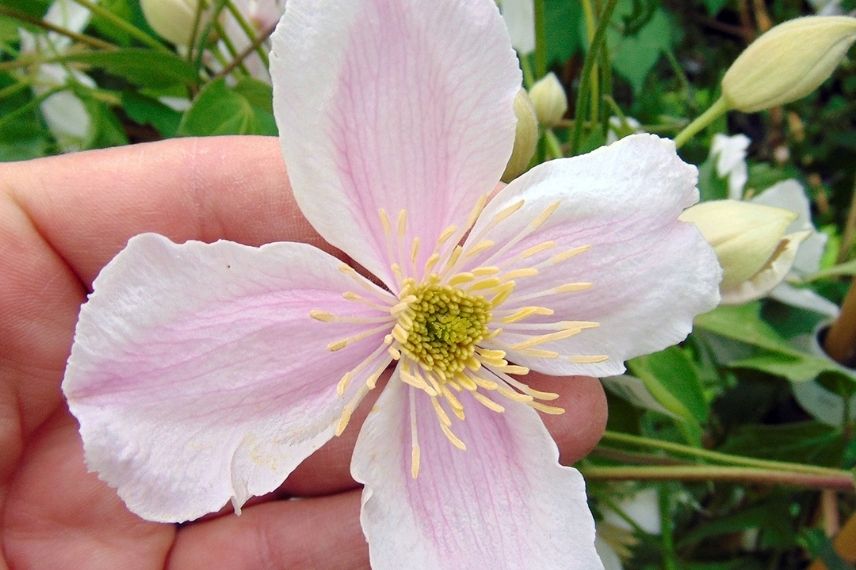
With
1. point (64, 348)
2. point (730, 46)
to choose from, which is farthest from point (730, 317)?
point (730, 46)

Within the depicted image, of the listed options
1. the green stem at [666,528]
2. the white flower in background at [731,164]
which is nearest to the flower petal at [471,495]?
the green stem at [666,528]

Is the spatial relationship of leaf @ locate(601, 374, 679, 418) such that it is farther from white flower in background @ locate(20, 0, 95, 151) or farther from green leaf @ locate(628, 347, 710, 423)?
white flower in background @ locate(20, 0, 95, 151)

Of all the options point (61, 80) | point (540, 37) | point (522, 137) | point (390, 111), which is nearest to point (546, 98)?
point (540, 37)

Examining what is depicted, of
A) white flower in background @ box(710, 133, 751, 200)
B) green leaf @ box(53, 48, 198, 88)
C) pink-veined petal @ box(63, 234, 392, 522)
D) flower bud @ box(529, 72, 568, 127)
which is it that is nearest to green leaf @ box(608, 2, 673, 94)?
white flower in background @ box(710, 133, 751, 200)

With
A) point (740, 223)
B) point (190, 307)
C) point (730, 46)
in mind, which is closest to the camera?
point (190, 307)

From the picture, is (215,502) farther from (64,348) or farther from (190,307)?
(64,348)

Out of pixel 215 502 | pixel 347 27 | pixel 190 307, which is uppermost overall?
pixel 347 27

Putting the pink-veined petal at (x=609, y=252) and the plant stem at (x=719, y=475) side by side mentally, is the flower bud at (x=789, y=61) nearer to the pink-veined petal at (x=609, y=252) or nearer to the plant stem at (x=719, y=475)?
the pink-veined petal at (x=609, y=252)
